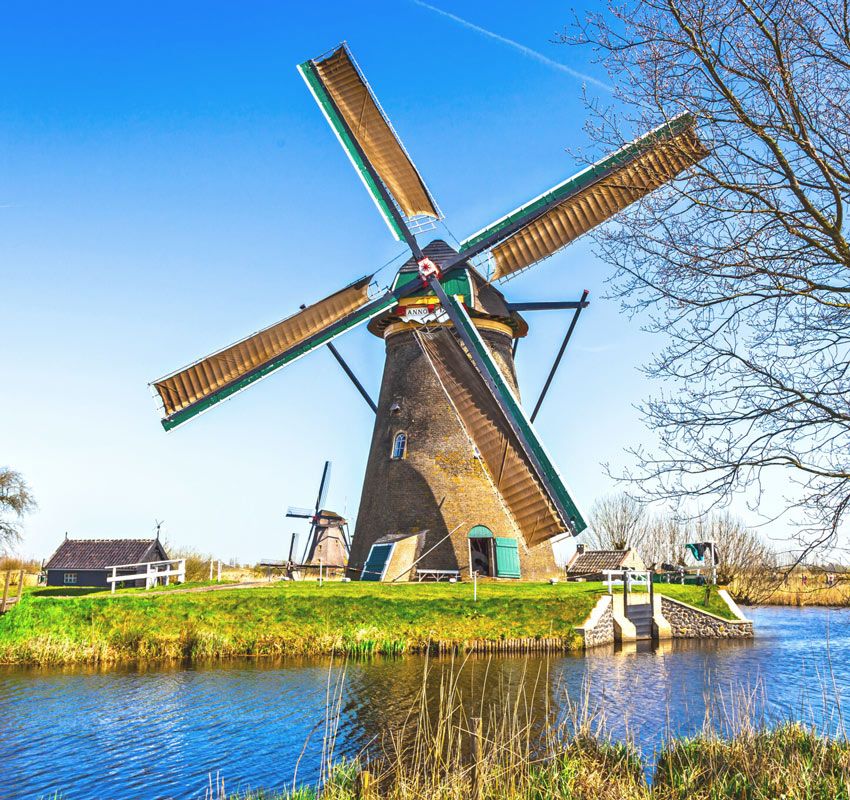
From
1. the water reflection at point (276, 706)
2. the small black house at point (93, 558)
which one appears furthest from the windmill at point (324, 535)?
the water reflection at point (276, 706)

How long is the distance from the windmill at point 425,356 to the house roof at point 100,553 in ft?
47.4

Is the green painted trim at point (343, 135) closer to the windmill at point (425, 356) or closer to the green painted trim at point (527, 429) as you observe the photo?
the windmill at point (425, 356)

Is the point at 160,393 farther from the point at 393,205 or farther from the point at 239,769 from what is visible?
the point at 239,769

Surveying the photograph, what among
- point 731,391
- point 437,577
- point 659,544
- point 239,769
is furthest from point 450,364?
point 659,544

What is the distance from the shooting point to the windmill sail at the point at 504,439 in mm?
15742

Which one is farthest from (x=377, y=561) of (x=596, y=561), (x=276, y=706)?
(x=596, y=561)

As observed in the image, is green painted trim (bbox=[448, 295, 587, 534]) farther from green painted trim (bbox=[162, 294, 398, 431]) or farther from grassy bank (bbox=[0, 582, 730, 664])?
green painted trim (bbox=[162, 294, 398, 431])

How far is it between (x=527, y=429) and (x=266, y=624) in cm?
677

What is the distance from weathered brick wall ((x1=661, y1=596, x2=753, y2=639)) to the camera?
18094 mm

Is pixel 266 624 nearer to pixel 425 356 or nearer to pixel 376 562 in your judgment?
pixel 376 562

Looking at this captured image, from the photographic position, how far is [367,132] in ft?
61.9

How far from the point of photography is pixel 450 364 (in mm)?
17750

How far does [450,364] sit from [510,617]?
605cm

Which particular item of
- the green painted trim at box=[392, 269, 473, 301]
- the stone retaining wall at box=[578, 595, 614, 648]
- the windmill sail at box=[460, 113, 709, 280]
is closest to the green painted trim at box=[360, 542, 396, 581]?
the stone retaining wall at box=[578, 595, 614, 648]
